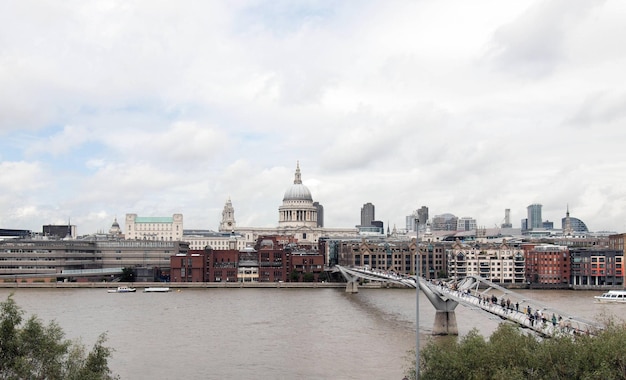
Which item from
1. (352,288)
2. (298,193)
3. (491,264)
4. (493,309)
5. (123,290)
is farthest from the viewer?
(298,193)

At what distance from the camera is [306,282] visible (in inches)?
3482

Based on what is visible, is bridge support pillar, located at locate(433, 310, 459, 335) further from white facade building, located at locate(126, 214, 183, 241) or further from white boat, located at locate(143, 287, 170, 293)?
white facade building, located at locate(126, 214, 183, 241)

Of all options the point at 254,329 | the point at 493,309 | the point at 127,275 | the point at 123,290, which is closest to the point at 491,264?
the point at 127,275

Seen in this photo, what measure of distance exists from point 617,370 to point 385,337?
70.4ft

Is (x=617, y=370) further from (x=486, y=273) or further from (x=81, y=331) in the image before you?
(x=486, y=273)

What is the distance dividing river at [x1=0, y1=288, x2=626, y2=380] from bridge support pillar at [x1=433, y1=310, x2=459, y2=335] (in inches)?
32.9

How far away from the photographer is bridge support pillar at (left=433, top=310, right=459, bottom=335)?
3872 cm

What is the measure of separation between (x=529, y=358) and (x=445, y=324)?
20079 mm

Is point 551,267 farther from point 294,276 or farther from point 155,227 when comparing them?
point 155,227

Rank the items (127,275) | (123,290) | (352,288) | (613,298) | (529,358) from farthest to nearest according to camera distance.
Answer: (127,275) → (352,288) → (123,290) → (613,298) → (529,358)

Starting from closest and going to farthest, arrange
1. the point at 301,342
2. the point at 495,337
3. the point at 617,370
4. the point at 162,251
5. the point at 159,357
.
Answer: the point at 617,370 → the point at 495,337 → the point at 159,357 → the point at 301,342 → the point at 162,251

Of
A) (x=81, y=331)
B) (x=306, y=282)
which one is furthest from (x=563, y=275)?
(x=81, y=331)

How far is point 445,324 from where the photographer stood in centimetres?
3900

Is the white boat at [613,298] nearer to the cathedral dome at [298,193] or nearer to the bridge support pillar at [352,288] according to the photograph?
the bridge support pillar at [352,288]
